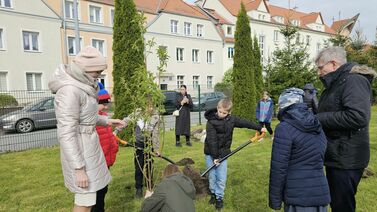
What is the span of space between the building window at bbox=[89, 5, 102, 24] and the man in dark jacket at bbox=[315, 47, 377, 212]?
83.8 ft

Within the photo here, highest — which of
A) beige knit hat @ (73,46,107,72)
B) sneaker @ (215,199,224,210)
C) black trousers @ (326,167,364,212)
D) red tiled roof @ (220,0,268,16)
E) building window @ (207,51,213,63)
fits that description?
red tiled roof @ (220,0,268,16)

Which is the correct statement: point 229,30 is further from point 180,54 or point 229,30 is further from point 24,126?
point 24,126

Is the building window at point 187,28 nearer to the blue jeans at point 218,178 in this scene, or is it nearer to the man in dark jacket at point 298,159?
the blue jeans at point 218,178

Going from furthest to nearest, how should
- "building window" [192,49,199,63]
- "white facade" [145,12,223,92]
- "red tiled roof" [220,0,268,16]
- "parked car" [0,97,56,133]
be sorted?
1. "red tiled roof" [220,0,268,16]
2. "building window" [192,49,199,63]
3. "white facade" [145,12,223,92]
4. "parked car" [0,97,56,133]

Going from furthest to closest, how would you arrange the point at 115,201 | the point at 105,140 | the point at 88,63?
the point at 115,201 → the point at 105,140 → the point at 88,63

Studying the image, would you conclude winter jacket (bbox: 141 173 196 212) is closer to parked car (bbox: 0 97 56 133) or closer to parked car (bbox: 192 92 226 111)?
parked car (bbox: 0 97 56 133)

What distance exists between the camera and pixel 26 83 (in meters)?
21.6

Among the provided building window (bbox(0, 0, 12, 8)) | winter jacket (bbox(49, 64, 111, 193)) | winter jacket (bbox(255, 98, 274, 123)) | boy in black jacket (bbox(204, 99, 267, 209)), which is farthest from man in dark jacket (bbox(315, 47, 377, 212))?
building window (bbox(0, 0, 12, 8))

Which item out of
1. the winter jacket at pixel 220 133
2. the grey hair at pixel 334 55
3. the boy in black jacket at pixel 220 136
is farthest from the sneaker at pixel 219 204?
the grey hair at pixel 334 55

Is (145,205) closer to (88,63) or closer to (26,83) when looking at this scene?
(88,63)

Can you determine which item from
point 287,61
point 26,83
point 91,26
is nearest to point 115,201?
point 287,61

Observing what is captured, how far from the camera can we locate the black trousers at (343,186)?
278cm

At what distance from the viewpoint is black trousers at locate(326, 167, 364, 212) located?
2.78m

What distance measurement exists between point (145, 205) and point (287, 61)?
39.2 feet
